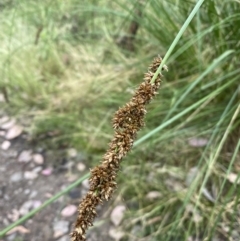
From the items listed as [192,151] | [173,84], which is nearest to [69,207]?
[192,151]

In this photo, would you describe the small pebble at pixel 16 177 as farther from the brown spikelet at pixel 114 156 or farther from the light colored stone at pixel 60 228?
the brown spikelet at pixel 114 156

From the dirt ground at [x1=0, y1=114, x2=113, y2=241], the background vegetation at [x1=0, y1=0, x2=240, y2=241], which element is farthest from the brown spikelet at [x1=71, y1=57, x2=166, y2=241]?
the dirt ground at [x1=0, y1=114, x2=113, y2=241]

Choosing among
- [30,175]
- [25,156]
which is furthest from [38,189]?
[25,156]

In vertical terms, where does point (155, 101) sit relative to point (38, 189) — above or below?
above

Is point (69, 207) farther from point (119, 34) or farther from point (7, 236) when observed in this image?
point (119, 34)

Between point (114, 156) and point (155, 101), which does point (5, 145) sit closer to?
point (155, 101)

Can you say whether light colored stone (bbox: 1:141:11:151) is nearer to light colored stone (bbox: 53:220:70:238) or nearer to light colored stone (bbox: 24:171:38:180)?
light colored stone (bbox: 24:171:38:180)
